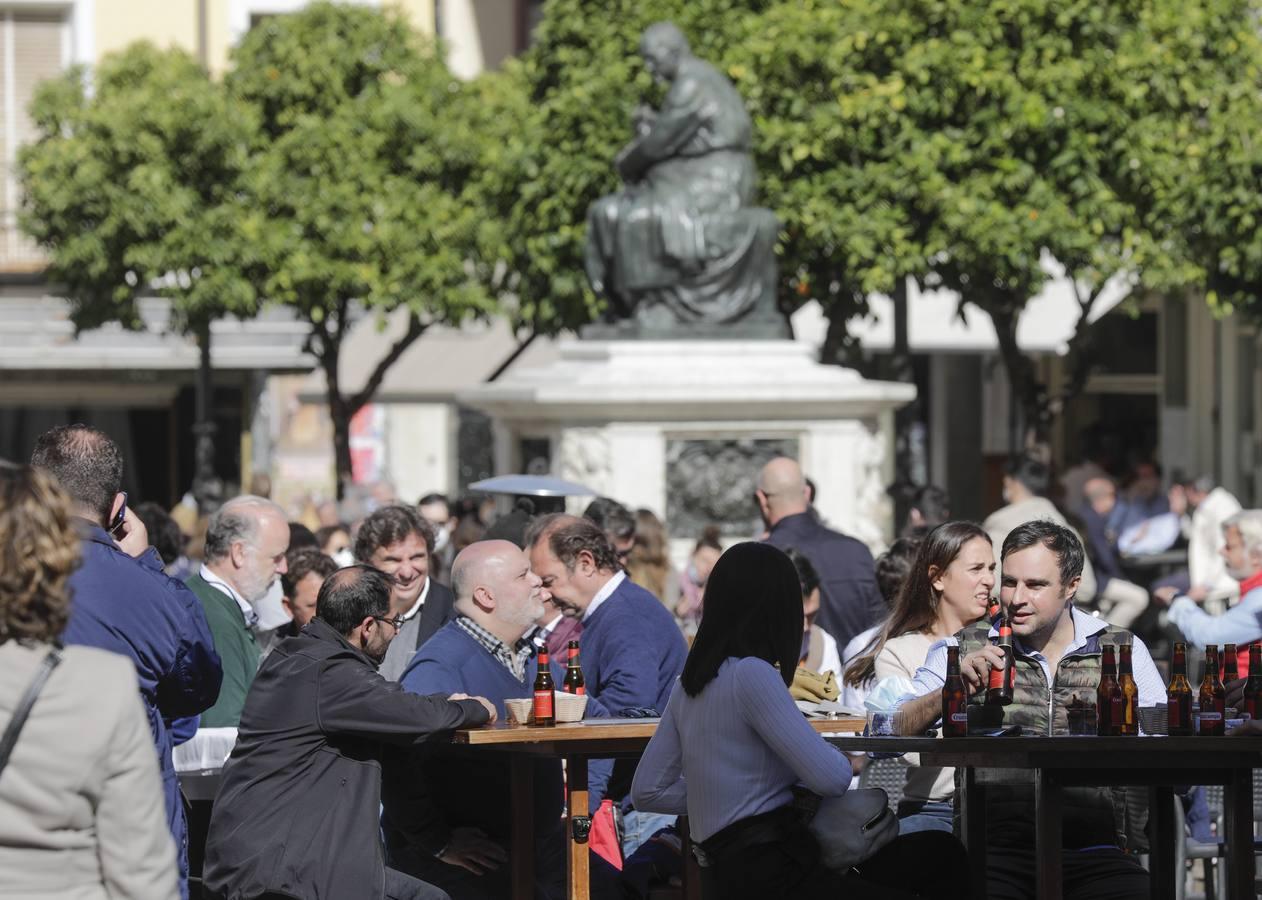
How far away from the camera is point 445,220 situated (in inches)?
1069

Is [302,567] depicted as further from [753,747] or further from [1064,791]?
[753,747]

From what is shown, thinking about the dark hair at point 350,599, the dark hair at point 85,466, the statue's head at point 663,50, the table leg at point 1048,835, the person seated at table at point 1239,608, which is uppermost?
the statue's head at point 663,50

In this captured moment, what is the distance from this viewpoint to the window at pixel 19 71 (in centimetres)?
3403

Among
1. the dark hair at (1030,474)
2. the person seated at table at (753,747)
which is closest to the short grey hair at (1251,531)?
the dark hair at (1030,474)

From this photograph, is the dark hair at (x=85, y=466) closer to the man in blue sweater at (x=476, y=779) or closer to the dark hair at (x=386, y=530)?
the man in blue sweater at (x=476, y=779)

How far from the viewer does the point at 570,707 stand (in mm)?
7613

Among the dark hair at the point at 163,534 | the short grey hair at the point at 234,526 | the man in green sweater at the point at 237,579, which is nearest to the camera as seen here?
the man in green sweater at the point at 237,579

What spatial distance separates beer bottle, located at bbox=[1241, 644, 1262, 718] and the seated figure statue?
9.62 m

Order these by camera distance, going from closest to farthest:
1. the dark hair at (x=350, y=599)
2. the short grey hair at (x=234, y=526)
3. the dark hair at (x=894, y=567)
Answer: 1. the dark hair at (x=350, y=599)
2. the short grey hair at (x=234, y=526)
3. the dark hair at (x=894, y=567)

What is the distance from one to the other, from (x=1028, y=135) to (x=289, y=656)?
14961 millimetres

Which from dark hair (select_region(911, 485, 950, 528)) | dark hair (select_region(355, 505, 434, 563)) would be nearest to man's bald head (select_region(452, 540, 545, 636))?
dark hair (select_region(355, 505, 434, 563))

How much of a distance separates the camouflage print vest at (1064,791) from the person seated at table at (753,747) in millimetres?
822

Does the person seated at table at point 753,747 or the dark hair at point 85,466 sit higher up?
the dark hair at point 85,466

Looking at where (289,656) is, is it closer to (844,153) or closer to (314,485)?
(844,153)
